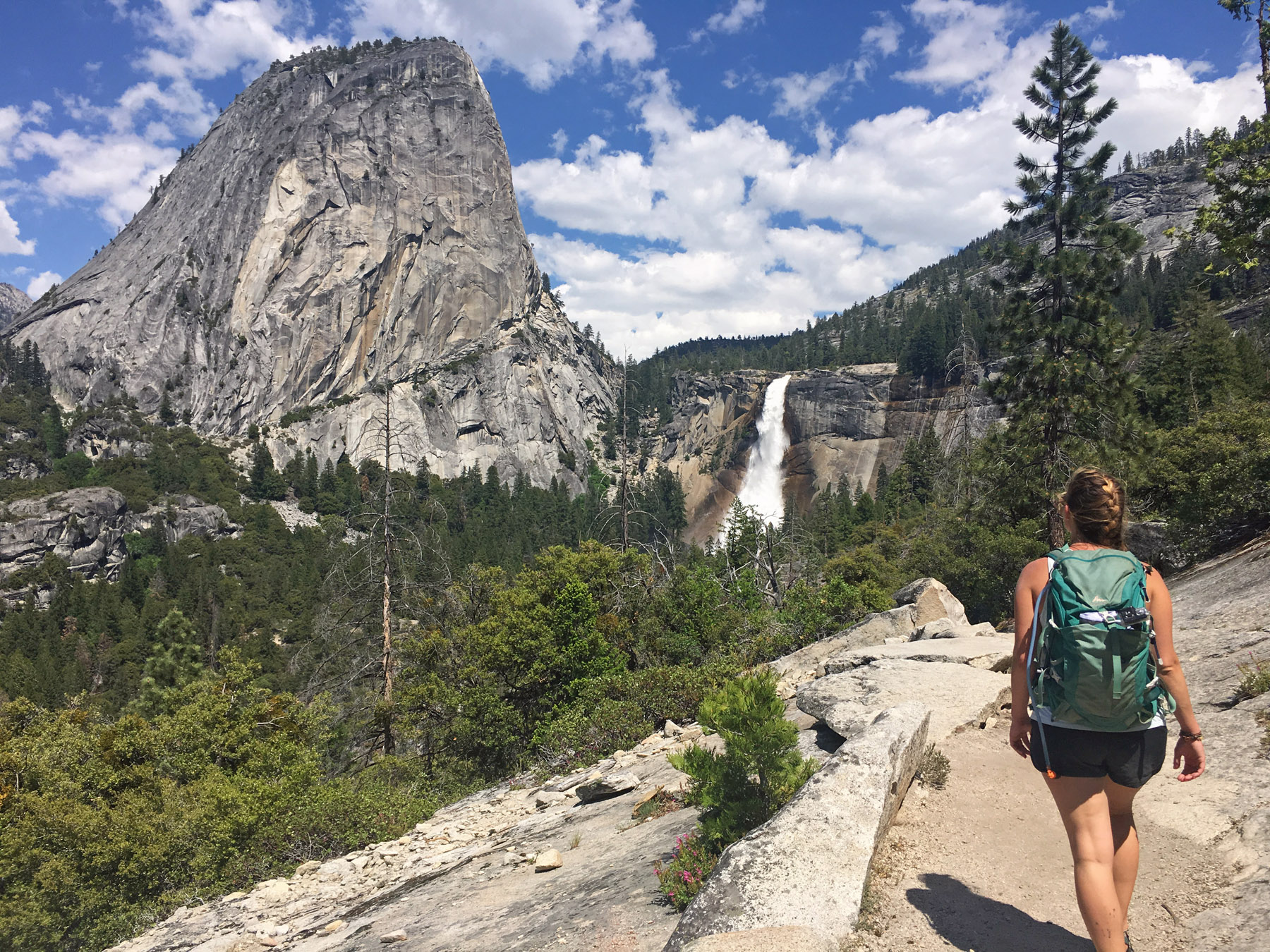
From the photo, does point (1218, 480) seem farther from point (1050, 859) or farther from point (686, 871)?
point (686, 871)

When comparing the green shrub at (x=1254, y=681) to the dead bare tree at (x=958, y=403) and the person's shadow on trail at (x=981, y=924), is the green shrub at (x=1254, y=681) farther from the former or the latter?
the dead bare tree at (x=958, y=403)

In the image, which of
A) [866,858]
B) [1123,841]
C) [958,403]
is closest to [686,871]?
[866,858]

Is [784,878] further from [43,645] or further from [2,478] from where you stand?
[2,478]

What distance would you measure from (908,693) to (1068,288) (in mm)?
14860

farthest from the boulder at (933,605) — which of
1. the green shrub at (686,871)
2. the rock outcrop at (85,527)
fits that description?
the rock outcrop at (85,527)

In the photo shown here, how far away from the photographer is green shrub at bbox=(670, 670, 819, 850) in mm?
4715

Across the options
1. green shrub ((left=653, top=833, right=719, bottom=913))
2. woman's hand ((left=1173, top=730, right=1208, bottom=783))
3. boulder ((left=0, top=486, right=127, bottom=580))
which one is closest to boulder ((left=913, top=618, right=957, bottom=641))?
green shrub ((left=653, top=833, right=719, bottom=913))

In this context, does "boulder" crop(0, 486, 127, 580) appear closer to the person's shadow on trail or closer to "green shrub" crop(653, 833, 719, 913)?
"green shrub" crop(653, 833, 719, 913)

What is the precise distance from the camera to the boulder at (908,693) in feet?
21.4

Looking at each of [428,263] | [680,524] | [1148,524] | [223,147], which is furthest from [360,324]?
[1148,524]

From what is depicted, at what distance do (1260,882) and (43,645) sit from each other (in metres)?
71.9

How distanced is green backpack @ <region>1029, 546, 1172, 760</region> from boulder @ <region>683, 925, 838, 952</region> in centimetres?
156

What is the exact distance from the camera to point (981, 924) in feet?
11.8

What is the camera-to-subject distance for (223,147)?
12925 cm
